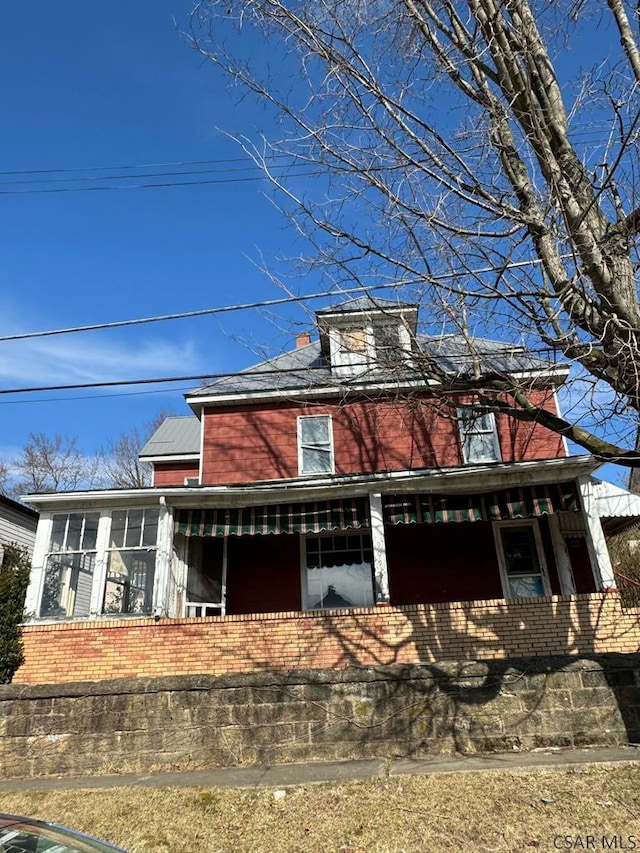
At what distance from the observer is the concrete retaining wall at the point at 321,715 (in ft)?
21.1

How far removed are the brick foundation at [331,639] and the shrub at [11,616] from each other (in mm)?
196

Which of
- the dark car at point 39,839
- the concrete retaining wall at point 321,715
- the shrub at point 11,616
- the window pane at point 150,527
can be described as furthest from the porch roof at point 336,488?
the dark car at point 39,839

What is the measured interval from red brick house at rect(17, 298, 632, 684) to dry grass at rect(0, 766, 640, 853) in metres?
4.24

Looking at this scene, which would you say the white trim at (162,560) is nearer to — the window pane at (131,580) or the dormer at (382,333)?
the window pane at (131,580)

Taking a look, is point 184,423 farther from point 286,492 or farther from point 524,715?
point 524,715

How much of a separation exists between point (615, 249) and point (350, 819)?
19.5ft

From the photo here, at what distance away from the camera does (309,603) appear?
41.1 ft

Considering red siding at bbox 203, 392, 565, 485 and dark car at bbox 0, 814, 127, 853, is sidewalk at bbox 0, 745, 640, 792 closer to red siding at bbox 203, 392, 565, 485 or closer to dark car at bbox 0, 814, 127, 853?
dark car at bbox 0, 814, 127, 853

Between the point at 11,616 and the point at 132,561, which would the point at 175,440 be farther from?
the point at 11,616

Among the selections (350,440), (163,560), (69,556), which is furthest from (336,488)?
(69,556)

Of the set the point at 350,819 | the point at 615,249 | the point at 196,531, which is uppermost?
the point at 615,249

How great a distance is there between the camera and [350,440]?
13.8 metres

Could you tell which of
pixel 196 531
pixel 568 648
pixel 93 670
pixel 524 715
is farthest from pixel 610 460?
pixel 93 670

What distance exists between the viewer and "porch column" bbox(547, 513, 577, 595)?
38.8ft
